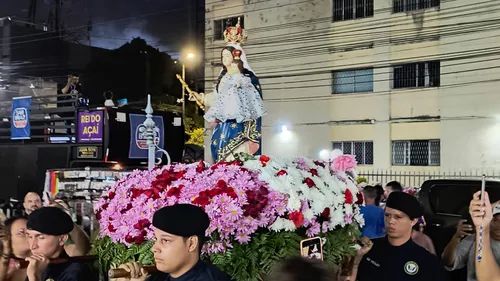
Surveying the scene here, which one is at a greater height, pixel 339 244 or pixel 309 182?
pixel 309 182

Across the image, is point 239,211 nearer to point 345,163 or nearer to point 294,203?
point 294,203

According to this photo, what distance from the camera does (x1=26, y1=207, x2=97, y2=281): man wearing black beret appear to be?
263 centimetres

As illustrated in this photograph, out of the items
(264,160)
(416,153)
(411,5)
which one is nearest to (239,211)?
(264,160)

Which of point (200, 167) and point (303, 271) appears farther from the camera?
point (200, 167)

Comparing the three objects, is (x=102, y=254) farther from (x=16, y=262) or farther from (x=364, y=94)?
(x=364, y=94)

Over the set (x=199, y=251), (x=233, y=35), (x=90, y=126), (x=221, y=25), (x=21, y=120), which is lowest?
(x=199, y=251)

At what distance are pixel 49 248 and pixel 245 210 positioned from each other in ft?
2.98

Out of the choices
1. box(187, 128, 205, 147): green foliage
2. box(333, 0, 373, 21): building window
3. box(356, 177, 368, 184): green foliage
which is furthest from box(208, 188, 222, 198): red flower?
box(187, 128, 205, 147): green foliage

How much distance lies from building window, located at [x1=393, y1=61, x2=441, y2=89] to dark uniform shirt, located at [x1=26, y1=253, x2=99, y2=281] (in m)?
8.50

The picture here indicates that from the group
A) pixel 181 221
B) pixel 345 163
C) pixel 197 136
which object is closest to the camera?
pixel 181 221

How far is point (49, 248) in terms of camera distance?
2680 mm

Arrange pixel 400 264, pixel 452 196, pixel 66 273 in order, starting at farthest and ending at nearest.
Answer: pixel 452 196, pixel 400 264, pixel 66 273

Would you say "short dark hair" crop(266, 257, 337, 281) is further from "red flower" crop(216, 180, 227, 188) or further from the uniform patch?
"red flower" crop(216, 180, 227, 188)

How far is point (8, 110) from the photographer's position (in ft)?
44.0
